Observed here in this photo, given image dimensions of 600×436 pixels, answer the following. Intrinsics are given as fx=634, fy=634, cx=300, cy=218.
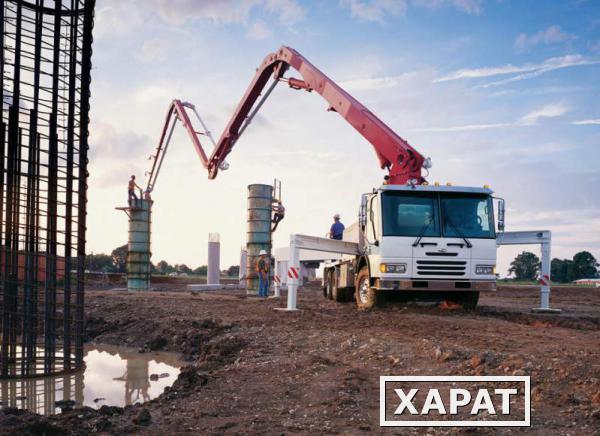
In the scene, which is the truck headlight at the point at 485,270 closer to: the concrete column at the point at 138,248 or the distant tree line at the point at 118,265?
the concrete column at the point at 138,248

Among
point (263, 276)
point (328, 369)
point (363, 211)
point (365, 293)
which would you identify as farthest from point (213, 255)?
point (328, 369)

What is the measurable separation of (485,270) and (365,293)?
2.73 metres

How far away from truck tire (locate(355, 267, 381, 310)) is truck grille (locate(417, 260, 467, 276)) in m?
1.30

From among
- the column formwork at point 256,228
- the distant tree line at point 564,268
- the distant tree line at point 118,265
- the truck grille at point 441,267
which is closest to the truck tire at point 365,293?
the truck grille at point 441,267

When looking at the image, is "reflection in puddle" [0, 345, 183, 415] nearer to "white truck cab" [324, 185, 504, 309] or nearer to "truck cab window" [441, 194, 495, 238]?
"white truck cab" [324, 185, 504, 309]

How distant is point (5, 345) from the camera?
843cm

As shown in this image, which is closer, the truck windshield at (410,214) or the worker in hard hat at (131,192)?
the truck windshield at (410,214)

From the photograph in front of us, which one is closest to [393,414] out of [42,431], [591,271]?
[42,431]

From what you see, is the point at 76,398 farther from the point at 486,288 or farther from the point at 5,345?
the point at 486,288

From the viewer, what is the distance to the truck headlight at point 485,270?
43.5ft

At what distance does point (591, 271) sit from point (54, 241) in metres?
87.2

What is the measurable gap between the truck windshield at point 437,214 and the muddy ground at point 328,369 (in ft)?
5.82

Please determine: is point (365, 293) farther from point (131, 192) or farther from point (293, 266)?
point (131, 192)

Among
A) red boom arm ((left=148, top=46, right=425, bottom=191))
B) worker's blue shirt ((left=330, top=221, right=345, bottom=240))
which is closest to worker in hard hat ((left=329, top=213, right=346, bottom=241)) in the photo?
worker's blue shirt ((left=330, top=221, right=345, bottom=240))
